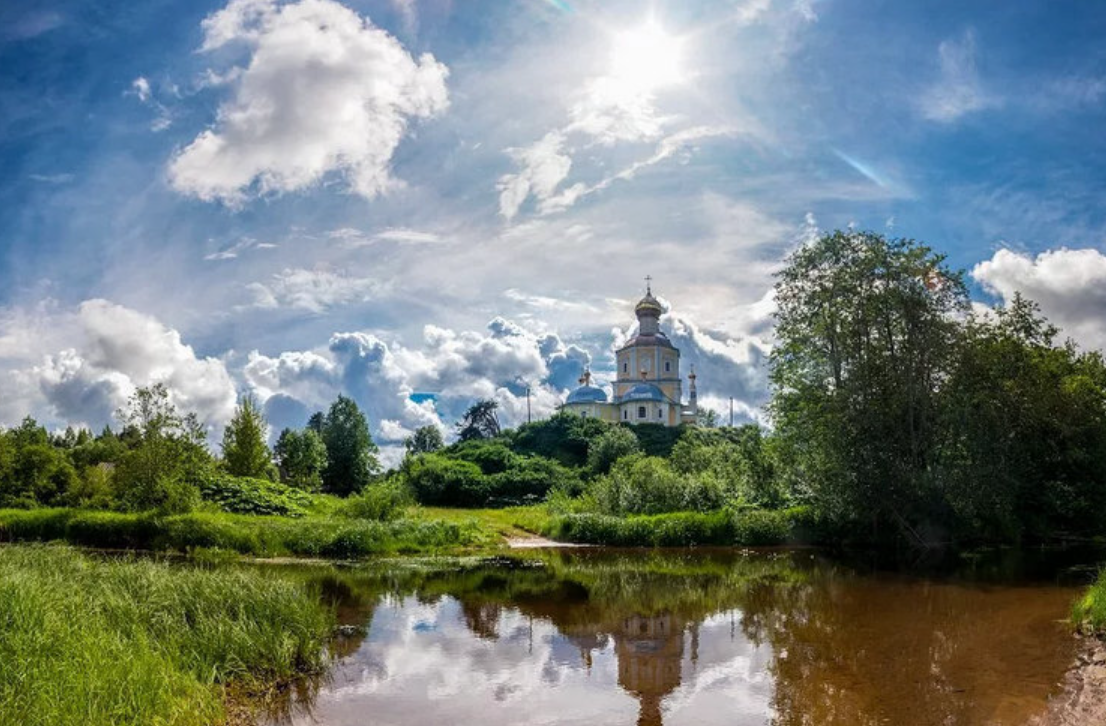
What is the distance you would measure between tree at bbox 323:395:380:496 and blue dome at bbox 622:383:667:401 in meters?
30.3

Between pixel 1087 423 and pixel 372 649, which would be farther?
pixel 1087 423

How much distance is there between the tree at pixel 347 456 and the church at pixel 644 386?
25.3m

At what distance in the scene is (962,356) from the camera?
99.9 feet

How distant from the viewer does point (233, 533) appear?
2770cm

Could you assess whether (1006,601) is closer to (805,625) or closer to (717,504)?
(805,625)

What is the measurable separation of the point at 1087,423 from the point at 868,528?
1121 centimetres

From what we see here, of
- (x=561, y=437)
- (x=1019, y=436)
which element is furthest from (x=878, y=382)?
(x=561, y=437)

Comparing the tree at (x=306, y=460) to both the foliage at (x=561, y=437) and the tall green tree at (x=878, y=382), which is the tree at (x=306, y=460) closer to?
the foliage at (x=561, y=437)

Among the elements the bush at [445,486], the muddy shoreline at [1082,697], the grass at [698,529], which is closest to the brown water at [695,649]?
the muddy shoreline at [1082,697]

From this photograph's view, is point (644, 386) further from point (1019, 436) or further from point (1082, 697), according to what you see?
point (1082, 697)

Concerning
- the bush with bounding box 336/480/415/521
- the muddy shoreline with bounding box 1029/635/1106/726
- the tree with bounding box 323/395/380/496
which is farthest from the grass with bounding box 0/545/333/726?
the tree with bounding box 323/395/380/496

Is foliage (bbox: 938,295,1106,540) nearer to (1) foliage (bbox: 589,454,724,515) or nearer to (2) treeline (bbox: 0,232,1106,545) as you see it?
(2) treeline (bbox: 0,232,1106,545)

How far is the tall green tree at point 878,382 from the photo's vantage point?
29672 millimetres

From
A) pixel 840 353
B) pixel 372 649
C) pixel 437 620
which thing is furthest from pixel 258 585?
pixel 840 353
